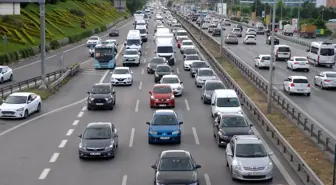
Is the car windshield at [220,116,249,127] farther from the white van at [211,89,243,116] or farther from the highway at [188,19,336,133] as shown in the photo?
the highway at [188,19,336,133]

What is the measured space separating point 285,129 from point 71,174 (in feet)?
40.2

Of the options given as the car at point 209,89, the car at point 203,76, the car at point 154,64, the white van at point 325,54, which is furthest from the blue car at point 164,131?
the white van at point 325,54

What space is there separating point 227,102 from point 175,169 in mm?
13643

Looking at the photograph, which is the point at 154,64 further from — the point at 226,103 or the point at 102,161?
the point at 102,161

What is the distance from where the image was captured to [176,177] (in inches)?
772

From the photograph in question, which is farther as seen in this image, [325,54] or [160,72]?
[325,54]

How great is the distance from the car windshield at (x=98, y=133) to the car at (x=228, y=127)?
5.14 meters

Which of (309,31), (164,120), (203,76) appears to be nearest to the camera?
(164,120)

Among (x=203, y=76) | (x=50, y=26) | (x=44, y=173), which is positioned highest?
(x=50, y=26)

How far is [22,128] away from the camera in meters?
32.1

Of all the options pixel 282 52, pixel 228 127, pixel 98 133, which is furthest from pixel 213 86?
pixel 282 52

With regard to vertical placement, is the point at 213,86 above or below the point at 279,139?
above

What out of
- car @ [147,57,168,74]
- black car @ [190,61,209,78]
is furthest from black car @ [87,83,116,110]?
car @ [147,57,168,74]

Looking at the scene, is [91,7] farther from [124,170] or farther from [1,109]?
[124,170]
